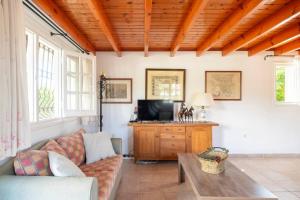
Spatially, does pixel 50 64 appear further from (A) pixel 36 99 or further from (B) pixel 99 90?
(B) pixel 99 90

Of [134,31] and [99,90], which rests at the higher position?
[134,31]

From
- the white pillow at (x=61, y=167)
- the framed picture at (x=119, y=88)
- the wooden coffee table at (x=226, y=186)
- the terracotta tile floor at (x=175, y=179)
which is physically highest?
the framed picture at (x=119, y=88)

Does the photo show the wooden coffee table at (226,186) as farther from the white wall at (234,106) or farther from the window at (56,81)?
the white wall at (234,106)

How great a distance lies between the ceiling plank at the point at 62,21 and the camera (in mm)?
2594

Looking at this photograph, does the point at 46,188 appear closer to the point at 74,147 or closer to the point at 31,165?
the point at 31,165

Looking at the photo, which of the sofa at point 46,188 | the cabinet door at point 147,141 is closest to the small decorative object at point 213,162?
the sofa at point 46,188

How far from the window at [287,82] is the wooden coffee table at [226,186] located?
3430 mm

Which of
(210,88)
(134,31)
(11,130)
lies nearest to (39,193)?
(11,130)

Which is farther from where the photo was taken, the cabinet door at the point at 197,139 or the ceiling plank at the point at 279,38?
the cabinet door at the point at 197,139

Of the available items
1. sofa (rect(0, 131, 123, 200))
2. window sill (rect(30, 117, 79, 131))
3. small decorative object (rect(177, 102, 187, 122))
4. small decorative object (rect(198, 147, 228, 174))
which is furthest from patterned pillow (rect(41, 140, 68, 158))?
small decorative object (rect(177, 102, 187, 122))

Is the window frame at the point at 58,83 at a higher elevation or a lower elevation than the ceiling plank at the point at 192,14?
lower

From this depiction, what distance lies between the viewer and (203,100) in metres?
4.74

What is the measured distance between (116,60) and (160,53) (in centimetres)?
101

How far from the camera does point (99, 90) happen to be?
5145 mm
